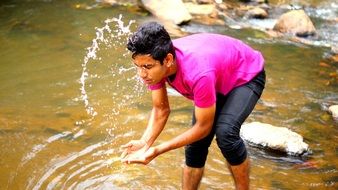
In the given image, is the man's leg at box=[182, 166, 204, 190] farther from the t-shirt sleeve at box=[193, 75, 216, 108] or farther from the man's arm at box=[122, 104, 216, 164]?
the t-shirt sleeve at box=[193, 75, 216, 108]

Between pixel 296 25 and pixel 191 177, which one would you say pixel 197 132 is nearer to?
pixel 191 177

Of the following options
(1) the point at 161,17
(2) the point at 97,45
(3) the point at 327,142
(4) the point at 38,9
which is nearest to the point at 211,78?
(3) the point at 327,142

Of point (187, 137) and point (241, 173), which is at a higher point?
point (187, 137)

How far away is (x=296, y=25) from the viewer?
9.23 meters

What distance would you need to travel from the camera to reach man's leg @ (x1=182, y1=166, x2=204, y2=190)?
3.27m

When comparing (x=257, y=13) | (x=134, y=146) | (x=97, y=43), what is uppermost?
(x=134, y=146)

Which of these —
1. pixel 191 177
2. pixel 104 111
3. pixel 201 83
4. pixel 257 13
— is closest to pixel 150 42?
pixel 201 83

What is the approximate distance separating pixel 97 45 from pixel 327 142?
4.43m

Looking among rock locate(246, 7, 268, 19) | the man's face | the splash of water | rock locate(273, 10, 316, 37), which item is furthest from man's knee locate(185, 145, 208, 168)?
rock locate(246, 7, 268, 19)

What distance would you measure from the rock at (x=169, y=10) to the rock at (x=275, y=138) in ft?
16.1

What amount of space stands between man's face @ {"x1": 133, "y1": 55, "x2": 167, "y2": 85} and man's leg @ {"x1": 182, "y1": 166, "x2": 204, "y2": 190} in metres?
1.01

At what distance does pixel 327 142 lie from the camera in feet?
15.5

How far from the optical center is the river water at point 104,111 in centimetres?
393

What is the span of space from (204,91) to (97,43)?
5.50 meters
